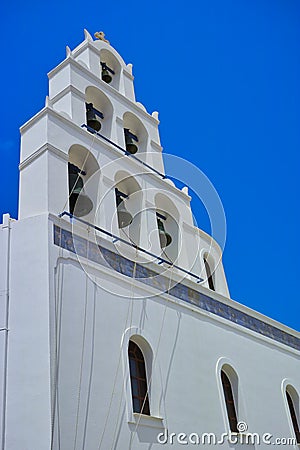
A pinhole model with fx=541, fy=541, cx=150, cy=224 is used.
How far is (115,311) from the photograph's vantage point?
8477mm

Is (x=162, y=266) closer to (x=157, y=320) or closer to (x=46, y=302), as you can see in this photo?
(x=157, y=320)

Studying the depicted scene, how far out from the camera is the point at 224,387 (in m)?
10.1

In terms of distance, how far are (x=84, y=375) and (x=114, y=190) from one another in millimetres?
4285

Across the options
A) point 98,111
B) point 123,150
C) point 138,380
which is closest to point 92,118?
point 98,111

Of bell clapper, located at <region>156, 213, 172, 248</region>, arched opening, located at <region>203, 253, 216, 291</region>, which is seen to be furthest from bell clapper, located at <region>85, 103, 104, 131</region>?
arched opening, located at <region>203, 253, 216, 291</region>

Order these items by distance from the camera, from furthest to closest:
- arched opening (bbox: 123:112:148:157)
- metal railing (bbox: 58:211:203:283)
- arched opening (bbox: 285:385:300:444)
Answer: arched opening (bbox: 123:112:148:157) → arched opening (bbox: 285:385:300:444) → metal railing (bbox: 58:211:203:283)

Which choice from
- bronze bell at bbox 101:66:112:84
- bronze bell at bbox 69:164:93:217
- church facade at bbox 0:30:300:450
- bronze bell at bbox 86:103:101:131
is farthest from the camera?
bronze bell at bbox 101:66:112:84

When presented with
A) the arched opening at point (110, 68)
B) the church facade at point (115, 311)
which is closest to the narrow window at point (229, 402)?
the church facade at point (115, 311)

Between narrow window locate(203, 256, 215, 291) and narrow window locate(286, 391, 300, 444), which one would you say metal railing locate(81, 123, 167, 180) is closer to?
narrow window locate(203, 256, 215, 291)

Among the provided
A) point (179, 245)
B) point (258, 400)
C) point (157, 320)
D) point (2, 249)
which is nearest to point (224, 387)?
point (258, 400)

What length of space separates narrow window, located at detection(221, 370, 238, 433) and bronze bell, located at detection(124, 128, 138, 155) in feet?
17.9

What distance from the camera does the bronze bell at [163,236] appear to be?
38.3 feet

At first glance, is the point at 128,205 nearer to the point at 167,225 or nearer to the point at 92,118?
the point at 167,225

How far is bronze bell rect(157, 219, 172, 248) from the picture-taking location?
1166cm
